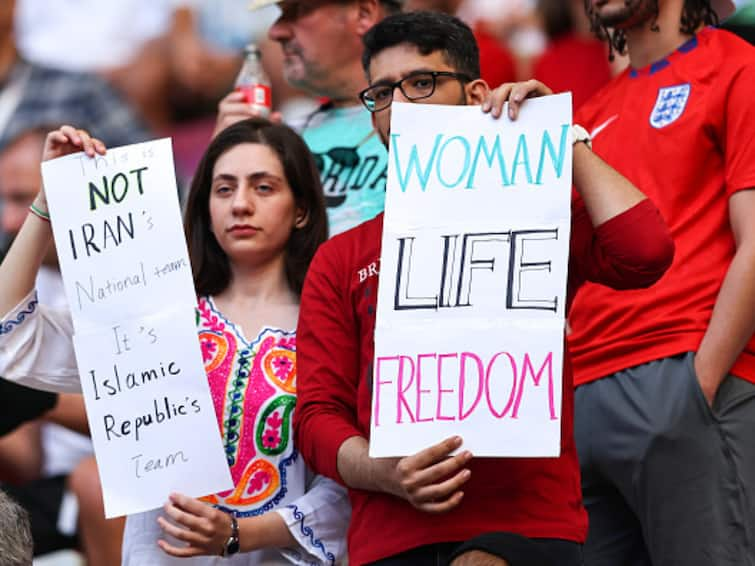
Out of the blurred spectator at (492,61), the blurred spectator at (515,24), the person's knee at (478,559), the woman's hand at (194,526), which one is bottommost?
the person's knee at (478,559)

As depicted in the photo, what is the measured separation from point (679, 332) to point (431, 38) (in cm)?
95

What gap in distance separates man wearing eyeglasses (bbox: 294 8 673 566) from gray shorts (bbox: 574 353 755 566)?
571 mm

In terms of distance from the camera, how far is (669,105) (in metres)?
3.68

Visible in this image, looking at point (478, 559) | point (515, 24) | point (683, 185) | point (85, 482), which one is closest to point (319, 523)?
point (478, 559)

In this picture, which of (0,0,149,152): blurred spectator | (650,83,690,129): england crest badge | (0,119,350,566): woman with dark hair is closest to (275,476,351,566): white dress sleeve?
(0,119,350,566): woman with dark hair

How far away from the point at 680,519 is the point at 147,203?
4.71ft

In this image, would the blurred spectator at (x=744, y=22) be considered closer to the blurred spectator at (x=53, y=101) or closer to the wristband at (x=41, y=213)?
the wristband at (x=41, y=213)

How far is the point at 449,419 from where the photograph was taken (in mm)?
2699

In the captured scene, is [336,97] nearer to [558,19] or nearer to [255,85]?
[255,85]

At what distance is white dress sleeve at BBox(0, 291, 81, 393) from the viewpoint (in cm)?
336

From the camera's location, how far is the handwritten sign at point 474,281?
2.70 m

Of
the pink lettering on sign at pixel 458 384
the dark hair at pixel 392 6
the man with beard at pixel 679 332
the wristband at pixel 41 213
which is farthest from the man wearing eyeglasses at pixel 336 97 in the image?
the pink lettering on sign at pixel 458 384

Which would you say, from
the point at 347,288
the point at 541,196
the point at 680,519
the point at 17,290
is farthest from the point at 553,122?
the point at 17,290

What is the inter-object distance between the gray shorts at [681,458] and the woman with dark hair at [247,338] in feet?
2.35
